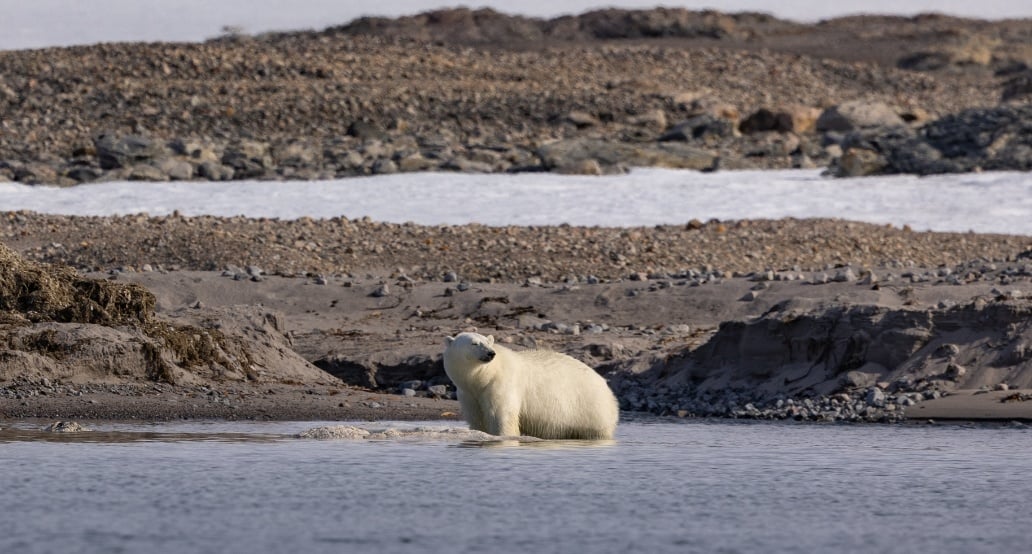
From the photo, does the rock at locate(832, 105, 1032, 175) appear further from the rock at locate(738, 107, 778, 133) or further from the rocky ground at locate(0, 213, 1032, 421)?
the rocky ground at locate(0, 213, 1032, 421)

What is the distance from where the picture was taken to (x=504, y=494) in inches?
371

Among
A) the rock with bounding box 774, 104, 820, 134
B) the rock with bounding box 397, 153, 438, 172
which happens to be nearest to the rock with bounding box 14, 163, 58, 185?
A: the rock with bounding box 397, 153, 438, 172

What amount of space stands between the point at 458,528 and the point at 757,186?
24968 millimetres

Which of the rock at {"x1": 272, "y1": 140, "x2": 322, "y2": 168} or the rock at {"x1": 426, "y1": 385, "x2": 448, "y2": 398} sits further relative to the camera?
the rock at {"x1": 272, "y1": 140, "x2": 322, "y2": 168}

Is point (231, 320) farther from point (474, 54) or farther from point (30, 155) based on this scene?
point (474, 54)

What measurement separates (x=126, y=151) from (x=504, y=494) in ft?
A: 92.3

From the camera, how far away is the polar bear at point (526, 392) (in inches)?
462

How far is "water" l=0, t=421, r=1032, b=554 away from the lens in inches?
314

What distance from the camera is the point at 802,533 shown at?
27.2ft

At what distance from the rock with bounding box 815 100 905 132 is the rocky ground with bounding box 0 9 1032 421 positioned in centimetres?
9

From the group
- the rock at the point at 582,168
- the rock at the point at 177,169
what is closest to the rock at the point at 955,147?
the rock at the point at 582,168

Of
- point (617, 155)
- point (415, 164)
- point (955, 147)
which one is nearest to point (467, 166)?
point (415, 164)

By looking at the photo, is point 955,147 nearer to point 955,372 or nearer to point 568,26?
point 955,372

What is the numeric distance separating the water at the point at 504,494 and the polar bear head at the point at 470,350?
0.61 metres
